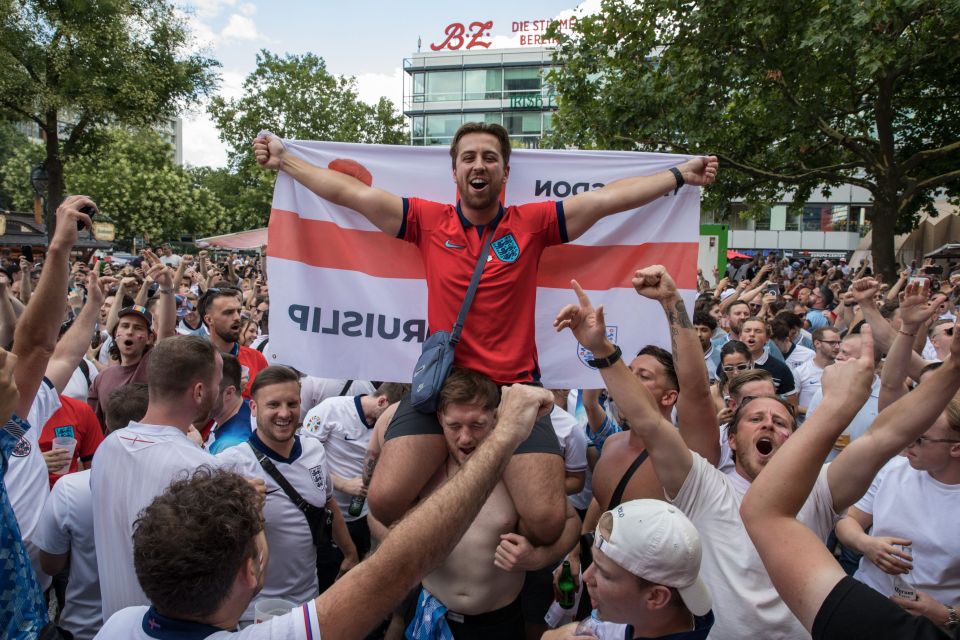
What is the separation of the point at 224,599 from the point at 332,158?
2.91m

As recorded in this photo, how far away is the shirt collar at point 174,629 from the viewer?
1732 mm

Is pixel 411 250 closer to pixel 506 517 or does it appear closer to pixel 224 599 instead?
pixel 506 517

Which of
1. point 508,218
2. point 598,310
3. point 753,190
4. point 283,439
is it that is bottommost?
point 283,439

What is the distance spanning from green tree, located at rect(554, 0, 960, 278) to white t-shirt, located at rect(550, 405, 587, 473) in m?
9.12

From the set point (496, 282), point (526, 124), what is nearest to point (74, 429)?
point (496, 282)

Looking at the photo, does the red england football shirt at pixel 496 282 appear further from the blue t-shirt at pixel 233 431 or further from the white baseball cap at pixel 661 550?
the blue t-shirt at pixel 233 431

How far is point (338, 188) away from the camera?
147 inches

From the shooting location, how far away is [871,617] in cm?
140

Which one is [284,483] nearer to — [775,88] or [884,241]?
[775,88]

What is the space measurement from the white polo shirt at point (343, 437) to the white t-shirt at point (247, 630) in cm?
283

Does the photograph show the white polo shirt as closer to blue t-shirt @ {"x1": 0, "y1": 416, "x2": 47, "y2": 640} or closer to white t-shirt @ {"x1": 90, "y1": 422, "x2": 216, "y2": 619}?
white t-shirt @ {"x1": 90, "y1": 422, "x2": 216, "y2": 619}

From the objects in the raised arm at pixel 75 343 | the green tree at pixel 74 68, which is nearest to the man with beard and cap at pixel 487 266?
the raised arm at pixel 75 343

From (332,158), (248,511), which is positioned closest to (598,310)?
(248,511)

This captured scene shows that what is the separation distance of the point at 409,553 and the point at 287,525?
1870 mm
